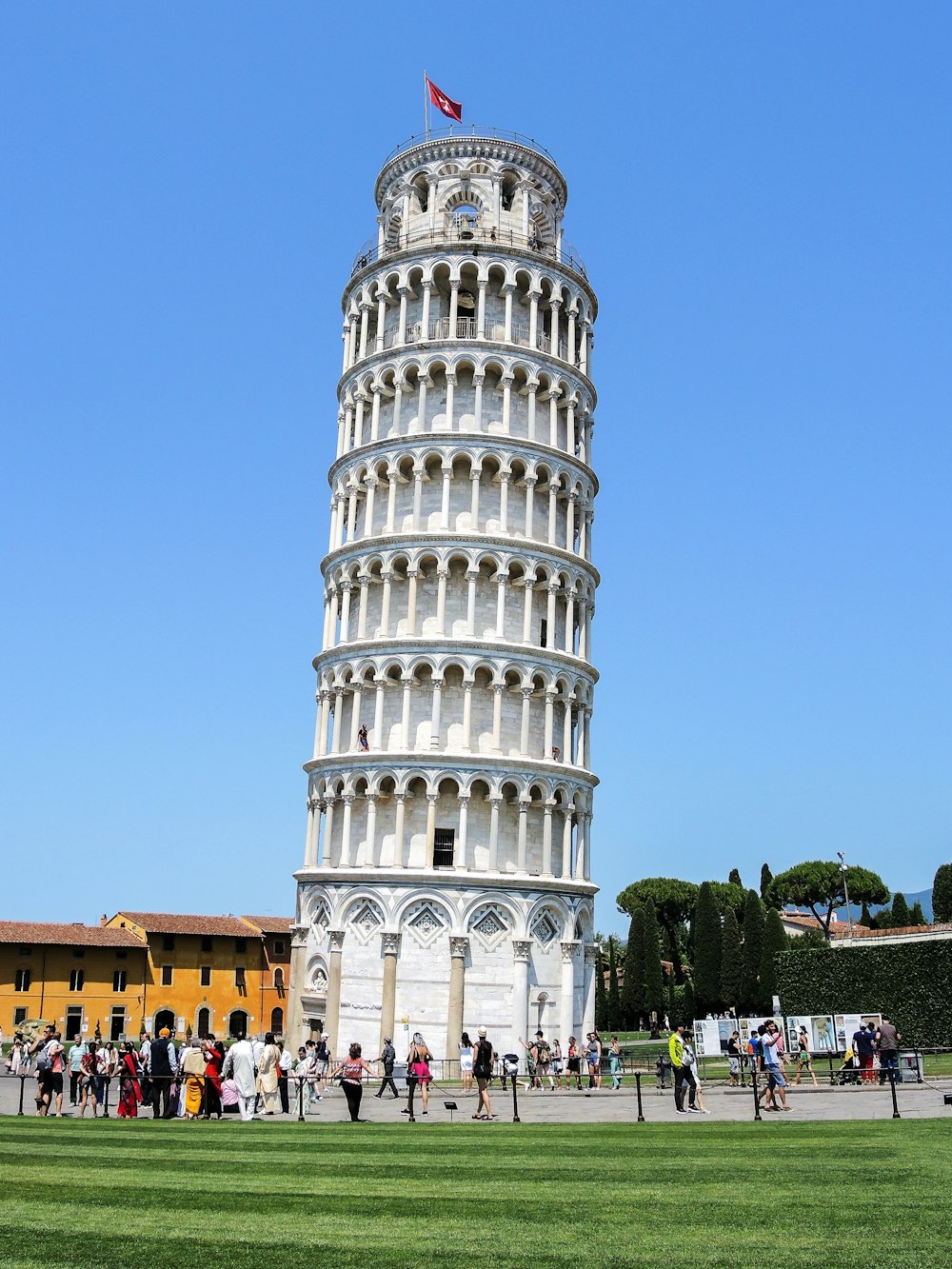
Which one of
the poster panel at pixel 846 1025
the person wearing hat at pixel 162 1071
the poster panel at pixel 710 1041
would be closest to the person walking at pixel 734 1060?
the poster panel at pixel 710 1041

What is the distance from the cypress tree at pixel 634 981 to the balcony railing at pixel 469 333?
51.8 metres

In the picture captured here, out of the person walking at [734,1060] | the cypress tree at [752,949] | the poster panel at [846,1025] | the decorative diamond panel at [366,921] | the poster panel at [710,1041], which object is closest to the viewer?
the person walking at [734,1060]

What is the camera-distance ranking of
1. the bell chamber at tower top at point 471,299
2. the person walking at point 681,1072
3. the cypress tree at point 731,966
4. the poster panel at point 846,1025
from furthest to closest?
the cypress tree at point 731,966
the bell chamber at tower top at point 471,299
the poster panel at point 846,1025
the person walking at point 681,1072

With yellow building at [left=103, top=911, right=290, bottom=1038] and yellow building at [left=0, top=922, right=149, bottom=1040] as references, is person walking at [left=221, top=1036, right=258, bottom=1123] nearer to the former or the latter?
yellow building at [left=0, top=922, right=149, bottom=1040]

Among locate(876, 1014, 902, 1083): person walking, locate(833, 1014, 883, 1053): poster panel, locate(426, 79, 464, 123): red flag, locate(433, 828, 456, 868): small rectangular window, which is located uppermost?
locate(426, 79, 464, 123): red flag

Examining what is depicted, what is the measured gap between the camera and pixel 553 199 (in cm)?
6138

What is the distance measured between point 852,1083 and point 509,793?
20814 mm

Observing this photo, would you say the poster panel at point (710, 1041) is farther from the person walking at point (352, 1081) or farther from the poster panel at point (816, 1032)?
Answer: the person walking at point (352, 1081)

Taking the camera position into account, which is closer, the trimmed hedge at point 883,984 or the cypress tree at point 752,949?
the trimmed hedge at point 883,984

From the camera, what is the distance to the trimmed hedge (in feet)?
156

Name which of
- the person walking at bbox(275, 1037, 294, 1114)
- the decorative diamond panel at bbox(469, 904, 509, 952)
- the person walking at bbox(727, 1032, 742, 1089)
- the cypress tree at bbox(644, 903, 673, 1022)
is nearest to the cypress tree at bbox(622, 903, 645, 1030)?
the cypress tree at bbox(644, 903, 673, 1022)

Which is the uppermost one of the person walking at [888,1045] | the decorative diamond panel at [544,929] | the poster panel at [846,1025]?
the decorative diamond panel at [544,929]

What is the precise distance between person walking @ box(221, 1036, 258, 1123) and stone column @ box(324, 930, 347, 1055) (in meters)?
24.2

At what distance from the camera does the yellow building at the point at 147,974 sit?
3423 inches
